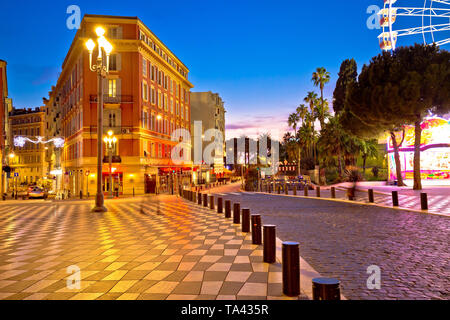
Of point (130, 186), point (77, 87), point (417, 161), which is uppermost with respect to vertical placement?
point (77, 87)

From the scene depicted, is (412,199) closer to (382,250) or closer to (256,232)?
(382,250)

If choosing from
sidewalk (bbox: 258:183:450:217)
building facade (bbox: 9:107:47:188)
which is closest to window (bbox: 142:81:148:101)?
sidewalk (bbox: 258:183:450:217)

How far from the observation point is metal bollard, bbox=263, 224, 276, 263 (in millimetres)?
5836

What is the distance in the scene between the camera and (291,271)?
4.27 metres

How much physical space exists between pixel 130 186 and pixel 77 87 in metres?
13.1

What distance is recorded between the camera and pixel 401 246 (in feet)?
23.3

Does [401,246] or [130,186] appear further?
[130,186]

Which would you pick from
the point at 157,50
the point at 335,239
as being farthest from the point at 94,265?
the point at 157,50

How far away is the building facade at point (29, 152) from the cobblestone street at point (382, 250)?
7600 centimetres

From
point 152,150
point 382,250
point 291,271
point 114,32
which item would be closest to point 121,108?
point 152,150

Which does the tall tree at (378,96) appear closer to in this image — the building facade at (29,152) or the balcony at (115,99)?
the balcony at (115,99)

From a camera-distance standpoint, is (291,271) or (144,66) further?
(144,66)

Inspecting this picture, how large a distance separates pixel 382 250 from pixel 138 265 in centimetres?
482

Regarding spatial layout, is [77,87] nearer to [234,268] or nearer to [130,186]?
[130,186]
